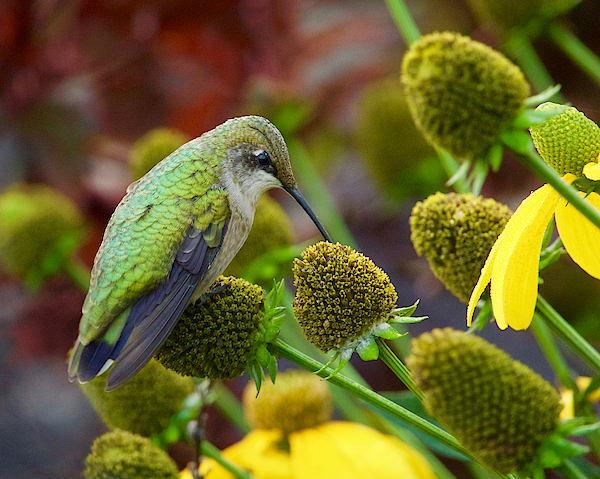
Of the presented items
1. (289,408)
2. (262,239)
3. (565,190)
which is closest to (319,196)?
(262,239)

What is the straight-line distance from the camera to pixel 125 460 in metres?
0.38

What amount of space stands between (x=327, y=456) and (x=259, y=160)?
0.83 ft

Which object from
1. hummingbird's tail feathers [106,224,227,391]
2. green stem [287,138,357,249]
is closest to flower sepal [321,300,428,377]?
hummingbird's tail feathers [106,224,227,391]

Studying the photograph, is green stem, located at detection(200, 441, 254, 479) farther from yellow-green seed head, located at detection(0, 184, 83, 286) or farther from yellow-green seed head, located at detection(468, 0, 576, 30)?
yellow-green seed head, located at detection(468, 0, 576, 30)

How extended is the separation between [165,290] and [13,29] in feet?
2.38

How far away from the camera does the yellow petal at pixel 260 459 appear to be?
507 millimetres

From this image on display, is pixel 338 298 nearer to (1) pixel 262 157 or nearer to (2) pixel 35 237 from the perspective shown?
(1) pixel 262 157

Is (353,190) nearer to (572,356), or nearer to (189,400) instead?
(572,356)

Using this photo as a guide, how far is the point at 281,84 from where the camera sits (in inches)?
38.4

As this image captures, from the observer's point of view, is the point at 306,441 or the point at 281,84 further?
the point at 281,84

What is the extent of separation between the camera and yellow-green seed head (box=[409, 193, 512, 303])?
382 millimetres

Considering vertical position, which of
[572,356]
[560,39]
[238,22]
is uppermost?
[238,22]

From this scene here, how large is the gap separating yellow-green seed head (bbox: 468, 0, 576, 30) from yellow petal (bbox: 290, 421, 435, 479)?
0.56m

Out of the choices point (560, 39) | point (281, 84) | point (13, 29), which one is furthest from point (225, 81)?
point (560, 39)
